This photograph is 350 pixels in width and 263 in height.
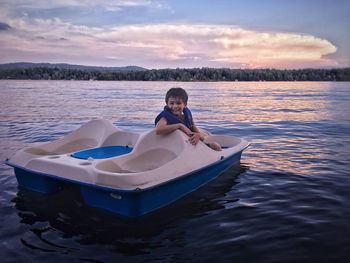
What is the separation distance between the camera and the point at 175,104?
7.13 metres

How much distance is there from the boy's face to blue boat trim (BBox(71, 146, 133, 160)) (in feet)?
4.63

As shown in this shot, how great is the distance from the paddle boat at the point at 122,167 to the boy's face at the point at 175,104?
575 millimetres

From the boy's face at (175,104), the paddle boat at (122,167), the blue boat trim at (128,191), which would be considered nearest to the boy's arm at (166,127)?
the paddle boat at (122,167)

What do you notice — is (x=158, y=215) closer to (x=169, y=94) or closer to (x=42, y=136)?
(x=169, y=94)

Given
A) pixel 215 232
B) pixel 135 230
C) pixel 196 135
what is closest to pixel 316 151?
pixel 196 135

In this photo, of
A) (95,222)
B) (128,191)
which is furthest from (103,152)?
(128,191)

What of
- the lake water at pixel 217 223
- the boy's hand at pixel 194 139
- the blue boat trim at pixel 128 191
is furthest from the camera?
the boy's hand at pixel 194 139

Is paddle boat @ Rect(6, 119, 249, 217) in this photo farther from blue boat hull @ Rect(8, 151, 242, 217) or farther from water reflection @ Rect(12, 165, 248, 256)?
water reflection @ Rect(12, 165, 248, 256)

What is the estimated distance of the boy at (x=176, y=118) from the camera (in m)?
6.79

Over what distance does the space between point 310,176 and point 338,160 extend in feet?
6.38

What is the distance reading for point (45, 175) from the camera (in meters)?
6.17

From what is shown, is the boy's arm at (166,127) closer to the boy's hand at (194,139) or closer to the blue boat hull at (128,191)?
the boy's hand at (194,139)

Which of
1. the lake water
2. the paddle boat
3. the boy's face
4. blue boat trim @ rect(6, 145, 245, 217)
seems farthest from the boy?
the lake water

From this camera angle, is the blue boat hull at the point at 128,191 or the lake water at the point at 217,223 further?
the blue boat hull at the point at 128,191
